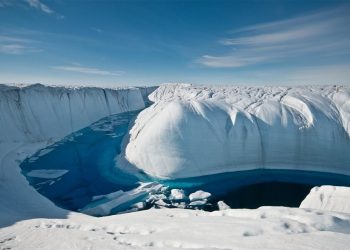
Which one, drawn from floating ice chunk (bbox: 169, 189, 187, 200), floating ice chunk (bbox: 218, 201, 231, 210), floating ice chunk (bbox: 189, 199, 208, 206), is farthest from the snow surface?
floating ice chunk (bbox: 218, 201, 231, 210)

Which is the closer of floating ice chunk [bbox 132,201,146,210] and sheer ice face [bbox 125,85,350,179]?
floating ice chunk [bbox 132,201,146,210]

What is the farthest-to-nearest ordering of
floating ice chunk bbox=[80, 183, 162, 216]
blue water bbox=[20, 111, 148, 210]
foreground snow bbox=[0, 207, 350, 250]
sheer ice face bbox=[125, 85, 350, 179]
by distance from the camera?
sheer ice face bbox=[125, 85, 350, 179]
blue water bbox=[20, 111, 148, 210]
floating ice chunk bbox=[80, 183, 162, 216]
foreground snow bbox=[0, 207, 350, 250]

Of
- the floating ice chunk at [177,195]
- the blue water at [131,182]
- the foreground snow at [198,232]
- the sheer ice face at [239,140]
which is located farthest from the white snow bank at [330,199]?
the sheer ice face at [239,140]

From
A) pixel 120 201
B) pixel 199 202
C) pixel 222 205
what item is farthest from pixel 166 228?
pixel 120 201

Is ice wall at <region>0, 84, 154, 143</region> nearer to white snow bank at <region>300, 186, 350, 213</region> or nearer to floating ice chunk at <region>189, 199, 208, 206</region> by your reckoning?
floating ice chunk at <region>189, 199, 208, 206</region>

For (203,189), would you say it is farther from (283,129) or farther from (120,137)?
(120,137)

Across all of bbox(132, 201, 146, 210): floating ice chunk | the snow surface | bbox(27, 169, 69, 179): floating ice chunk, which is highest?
the snow surface
